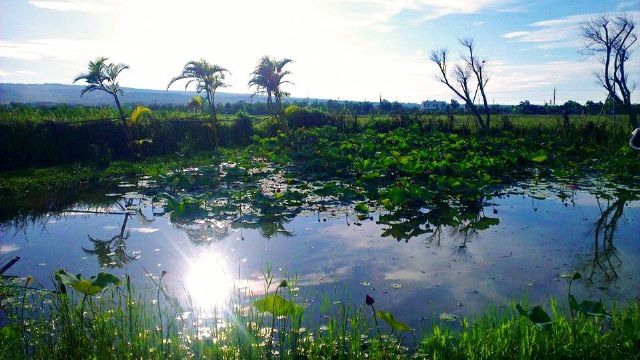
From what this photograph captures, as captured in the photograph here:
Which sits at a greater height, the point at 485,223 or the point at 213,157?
the point at 213,157

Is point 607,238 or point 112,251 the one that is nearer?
point 112,251

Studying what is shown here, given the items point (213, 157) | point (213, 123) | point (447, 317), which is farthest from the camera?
point (213, 123)

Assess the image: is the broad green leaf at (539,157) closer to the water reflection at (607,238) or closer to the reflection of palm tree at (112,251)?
the water reflection at (607,238)

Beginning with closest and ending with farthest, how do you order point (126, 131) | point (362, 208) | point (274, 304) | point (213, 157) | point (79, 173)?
point (274, 304) < point (362, 208) < point (79, 173) < point (126, 131) < point (213, 157)

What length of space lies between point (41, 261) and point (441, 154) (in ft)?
35.0

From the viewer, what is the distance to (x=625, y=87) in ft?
63.8

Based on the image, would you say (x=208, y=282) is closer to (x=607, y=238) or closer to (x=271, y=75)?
(x=607, y=238)

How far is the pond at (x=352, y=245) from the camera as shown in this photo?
4633 mm

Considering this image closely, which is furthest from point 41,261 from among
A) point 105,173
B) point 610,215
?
point 610,215

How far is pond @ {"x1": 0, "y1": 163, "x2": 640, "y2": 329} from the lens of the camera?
4.63m

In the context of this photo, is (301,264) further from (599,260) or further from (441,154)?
(441,154)

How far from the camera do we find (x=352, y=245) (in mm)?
6121

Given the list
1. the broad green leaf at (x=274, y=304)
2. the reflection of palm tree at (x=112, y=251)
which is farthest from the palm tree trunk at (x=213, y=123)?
the broad green leaf at (x=274, y=304)

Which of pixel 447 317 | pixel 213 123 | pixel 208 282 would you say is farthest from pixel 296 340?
pixel 213 123
